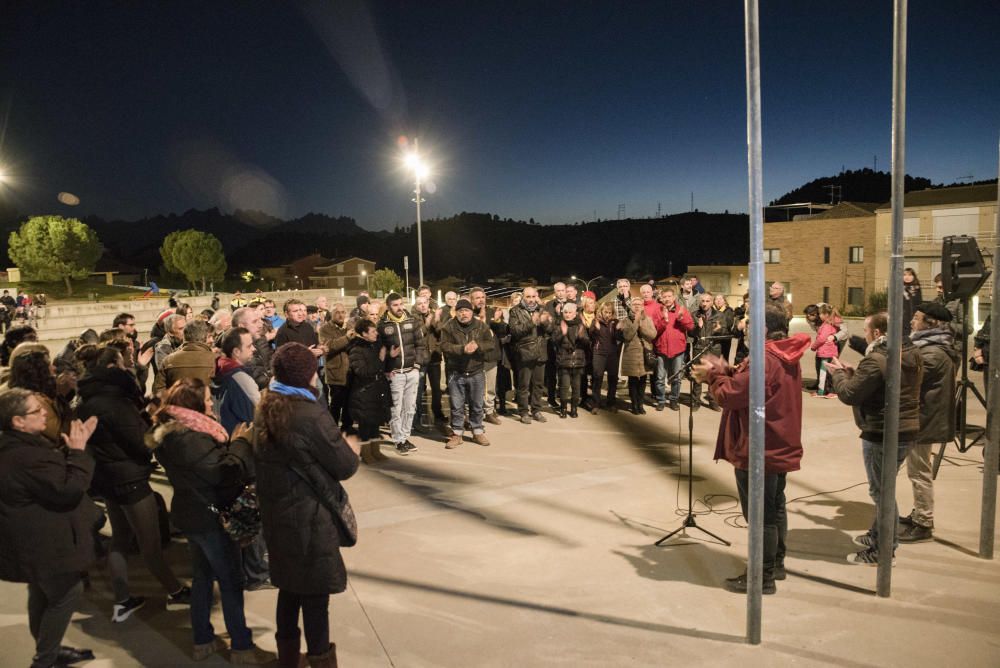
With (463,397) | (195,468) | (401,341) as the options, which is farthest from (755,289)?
(463,397)

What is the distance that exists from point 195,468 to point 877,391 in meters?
4.79

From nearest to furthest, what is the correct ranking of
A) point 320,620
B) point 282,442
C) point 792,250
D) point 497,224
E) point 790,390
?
1. point 282,442
2. point 320,620
3. point 790,390
4. point 792,250
5. point 497,224

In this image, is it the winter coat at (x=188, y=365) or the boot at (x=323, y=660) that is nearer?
the boot at (x=323, y=660)

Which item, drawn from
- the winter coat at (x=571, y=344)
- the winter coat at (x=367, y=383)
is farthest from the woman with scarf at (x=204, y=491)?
the winter coat at (x=571, y=344)

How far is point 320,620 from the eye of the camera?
3281 millimetres

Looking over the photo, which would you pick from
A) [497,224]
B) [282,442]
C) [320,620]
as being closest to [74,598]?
[320,620]

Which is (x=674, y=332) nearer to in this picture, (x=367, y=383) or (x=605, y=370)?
(x=605, y=370)

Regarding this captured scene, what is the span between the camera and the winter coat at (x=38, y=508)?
10.7 ft

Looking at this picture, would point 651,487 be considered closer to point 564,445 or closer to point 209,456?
point 564,445

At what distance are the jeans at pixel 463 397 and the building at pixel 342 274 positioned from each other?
3566 inches

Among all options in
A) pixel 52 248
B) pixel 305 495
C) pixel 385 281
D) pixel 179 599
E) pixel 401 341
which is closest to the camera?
pixel 305 495

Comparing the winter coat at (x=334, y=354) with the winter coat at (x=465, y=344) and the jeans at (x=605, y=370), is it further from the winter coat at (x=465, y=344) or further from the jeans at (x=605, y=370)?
the jeans at (x=605, y=370)

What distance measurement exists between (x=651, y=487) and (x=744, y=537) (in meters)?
1.42

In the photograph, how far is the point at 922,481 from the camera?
5141mm
